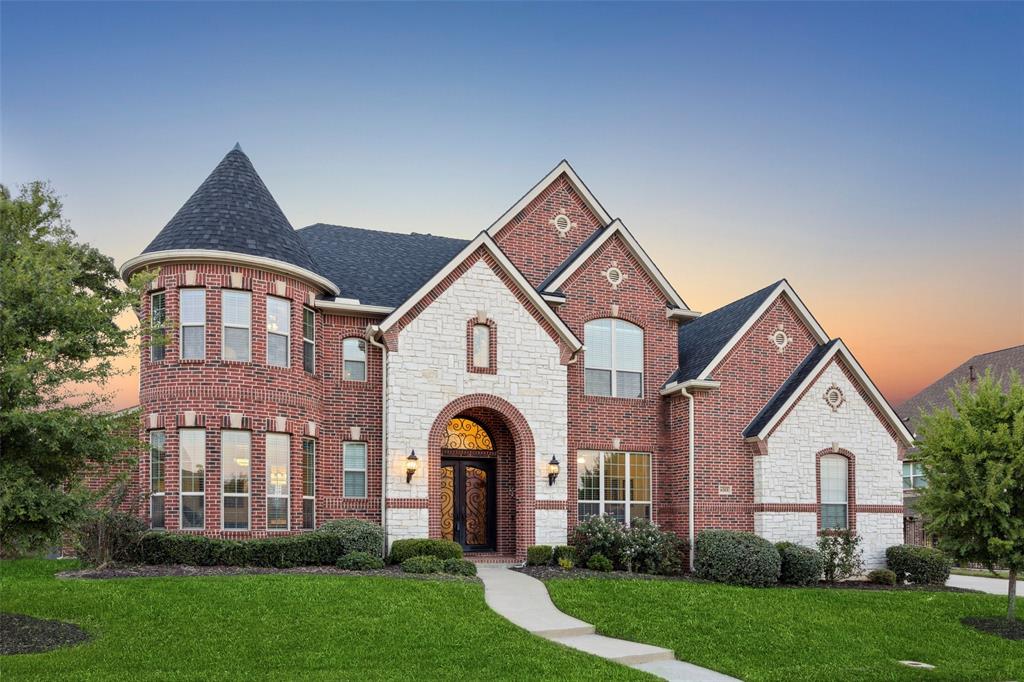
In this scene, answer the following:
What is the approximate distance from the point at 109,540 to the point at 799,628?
13.2 meters

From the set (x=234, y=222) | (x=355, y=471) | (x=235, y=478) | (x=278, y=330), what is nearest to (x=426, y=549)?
(x=355, y=471)

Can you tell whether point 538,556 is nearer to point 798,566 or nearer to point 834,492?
point 798,566

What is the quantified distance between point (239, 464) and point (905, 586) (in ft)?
52.5

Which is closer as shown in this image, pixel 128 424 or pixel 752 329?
pixel 128 424

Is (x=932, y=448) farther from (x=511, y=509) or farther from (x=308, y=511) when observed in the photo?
(x=308, y=511)

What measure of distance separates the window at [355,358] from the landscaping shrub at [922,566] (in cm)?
1429

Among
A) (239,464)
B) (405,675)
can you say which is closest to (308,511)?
(239,464)

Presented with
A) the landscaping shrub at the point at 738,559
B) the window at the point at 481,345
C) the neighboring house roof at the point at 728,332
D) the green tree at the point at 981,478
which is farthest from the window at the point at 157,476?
the green tree at the point at 981,478

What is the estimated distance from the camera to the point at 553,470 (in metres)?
21.5

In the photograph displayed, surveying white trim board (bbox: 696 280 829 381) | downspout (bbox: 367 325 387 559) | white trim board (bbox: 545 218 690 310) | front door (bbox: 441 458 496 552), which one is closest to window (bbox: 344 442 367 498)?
downspout (bbox: 367 325 387 559)

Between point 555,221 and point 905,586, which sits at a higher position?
point 555,221

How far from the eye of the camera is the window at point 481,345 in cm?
2145

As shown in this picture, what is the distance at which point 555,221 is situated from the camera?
24.4 m

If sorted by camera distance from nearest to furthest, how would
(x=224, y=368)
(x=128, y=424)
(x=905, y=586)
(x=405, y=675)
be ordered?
1. (x=405, y=675)
2. (x=128, y=424)
3. (x=224, y=368)
4. (x=905, y=586)
